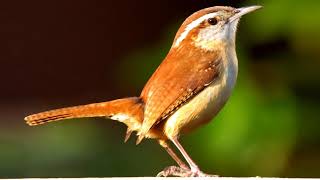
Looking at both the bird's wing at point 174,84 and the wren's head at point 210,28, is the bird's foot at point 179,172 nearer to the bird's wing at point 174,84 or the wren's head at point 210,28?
the bird's wing at point 174,84

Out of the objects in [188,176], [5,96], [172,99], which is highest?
[172,99]

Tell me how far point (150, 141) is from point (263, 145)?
1.31 metres

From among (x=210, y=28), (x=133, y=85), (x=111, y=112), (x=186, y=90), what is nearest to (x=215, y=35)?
(x=210, y=28)

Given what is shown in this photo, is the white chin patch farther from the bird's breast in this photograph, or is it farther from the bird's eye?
the bird's breast

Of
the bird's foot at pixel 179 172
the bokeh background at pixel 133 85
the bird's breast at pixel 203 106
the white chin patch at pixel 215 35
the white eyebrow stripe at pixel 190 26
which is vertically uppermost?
the white eyebrow stripe at pixel 190 26

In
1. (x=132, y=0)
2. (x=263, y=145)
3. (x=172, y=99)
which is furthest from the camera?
(x=132, y=0)

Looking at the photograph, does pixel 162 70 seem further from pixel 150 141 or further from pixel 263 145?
pixel 150 141

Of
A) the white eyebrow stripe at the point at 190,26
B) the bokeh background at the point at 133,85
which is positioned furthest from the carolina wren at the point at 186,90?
the bokeh background at the point at 133,85

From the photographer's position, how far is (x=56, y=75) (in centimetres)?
933

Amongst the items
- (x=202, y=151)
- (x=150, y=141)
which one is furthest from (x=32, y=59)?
(x=202, y=151)

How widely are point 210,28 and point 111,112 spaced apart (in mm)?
516

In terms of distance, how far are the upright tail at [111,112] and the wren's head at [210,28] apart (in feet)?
1.00

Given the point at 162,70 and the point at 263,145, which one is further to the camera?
the point at 263,145

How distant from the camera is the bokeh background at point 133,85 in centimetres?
552
